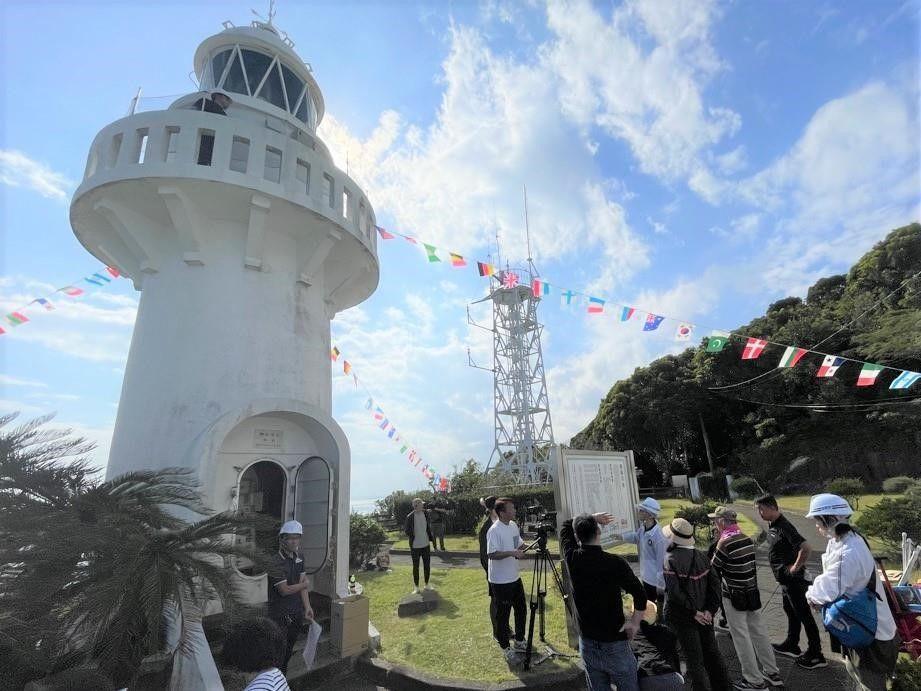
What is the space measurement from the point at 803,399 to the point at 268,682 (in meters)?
29.4

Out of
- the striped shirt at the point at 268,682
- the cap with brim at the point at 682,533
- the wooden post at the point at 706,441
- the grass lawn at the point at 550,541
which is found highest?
the wooden post at the point at 706,441

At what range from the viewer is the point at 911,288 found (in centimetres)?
1975

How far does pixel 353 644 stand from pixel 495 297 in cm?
2711

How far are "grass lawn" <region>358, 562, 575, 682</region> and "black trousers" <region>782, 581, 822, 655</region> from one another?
7.64 ft

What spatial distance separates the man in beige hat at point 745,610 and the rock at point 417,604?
4.21m

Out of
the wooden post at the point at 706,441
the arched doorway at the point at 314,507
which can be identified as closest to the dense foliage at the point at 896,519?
the arched doorway at the point at 314,507

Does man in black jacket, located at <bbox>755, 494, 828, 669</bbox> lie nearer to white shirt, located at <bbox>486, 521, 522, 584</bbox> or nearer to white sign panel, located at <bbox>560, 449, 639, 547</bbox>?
white sign panel, located at <bbox>560, 449, 639, 547</bbox>

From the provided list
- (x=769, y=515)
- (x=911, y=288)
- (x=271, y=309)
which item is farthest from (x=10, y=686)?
(x=911, y=288)

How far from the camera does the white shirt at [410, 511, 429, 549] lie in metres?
7.95

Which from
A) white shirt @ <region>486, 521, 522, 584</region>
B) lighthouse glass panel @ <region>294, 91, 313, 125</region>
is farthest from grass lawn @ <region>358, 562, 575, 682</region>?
lighthouse glass panel @ <region>294, 91, 313, 125</region>

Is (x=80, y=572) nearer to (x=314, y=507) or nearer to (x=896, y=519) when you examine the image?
(x=314, y=507)

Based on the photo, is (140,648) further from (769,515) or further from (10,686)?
(769,515)

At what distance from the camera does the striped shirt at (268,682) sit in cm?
224

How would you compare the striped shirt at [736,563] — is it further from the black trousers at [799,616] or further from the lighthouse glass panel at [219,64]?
the lighthouse glass panel at [219,64]
